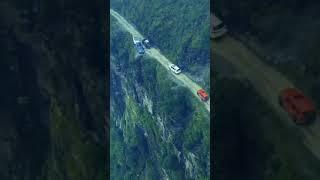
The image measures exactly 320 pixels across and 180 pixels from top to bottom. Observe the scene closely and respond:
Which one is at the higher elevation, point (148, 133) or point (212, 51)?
point (212, 51)

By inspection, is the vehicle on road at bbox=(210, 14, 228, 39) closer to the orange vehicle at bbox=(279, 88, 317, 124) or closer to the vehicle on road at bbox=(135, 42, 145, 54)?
the orange vehicle at bbox=(279, 88, 317, 124)

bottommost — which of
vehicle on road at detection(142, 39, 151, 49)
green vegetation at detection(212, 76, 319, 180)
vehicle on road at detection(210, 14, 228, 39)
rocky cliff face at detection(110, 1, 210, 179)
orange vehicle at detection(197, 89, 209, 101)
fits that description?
rocky cliff face at detection(110, 1, 210, 179)

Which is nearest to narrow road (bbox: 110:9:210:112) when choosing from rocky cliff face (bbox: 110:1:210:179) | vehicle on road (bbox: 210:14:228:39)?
rocky cliff face (bbox: 110:1:210:179)
